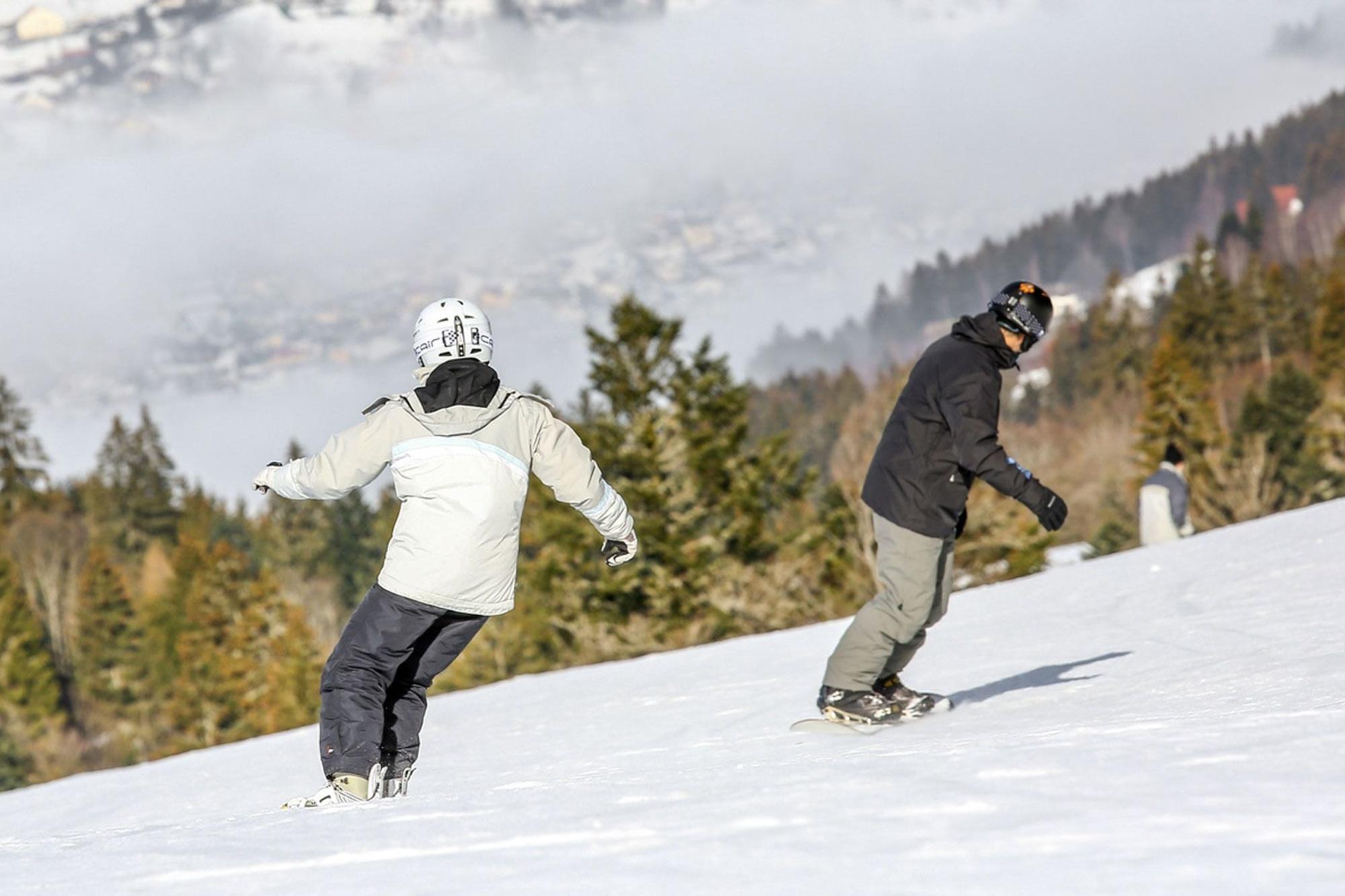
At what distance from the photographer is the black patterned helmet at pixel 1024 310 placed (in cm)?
552

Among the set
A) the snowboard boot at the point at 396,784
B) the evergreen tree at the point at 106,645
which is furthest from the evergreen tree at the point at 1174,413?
the evergreen tree at the point at 106,645

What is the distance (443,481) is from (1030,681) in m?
3.35

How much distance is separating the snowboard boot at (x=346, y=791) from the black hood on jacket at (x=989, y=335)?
288cm

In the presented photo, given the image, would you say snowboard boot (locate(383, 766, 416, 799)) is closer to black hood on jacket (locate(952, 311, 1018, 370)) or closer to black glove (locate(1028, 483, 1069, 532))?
black glove (locate(1028, 483, 1069, 532))

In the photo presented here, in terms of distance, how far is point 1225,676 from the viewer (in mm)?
5328

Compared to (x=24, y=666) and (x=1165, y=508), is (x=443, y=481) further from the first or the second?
(x=24, y=666)

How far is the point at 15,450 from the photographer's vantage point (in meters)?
103

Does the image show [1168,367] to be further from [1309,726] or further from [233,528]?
[233,528]

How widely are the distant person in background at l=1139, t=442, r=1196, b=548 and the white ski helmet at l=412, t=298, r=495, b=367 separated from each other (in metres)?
11.1

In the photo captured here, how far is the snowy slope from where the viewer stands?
247 centimetres

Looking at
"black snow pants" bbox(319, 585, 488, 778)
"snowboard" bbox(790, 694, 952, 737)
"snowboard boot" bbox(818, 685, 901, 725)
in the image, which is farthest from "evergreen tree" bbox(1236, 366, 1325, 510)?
"black snow pants" bbox(319, 585, 488, 778)

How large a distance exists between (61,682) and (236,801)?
72.5 m

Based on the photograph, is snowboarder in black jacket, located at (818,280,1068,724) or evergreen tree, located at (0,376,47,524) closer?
snowboarder in black jacket, located at (818,280,1068,724)

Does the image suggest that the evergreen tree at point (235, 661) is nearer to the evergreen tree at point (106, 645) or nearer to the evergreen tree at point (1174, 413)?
the evergreen tree at point (106, 645)
